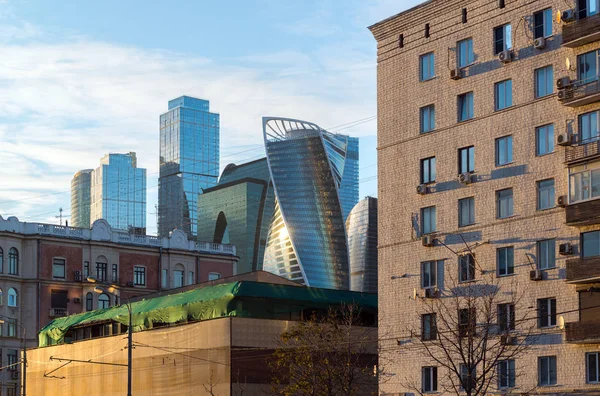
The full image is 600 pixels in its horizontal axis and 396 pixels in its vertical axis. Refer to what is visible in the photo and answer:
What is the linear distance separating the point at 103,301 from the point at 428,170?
7542 centimetres

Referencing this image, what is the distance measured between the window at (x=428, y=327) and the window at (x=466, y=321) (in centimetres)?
259

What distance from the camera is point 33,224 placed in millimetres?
129000

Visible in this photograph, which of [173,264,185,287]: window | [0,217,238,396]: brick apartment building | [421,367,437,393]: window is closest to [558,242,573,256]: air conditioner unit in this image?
[421,367,437,393]: window

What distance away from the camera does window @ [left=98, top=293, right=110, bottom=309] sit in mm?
133250

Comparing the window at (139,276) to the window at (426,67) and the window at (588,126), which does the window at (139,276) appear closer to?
the window at (426,67)

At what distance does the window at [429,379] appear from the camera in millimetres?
63750

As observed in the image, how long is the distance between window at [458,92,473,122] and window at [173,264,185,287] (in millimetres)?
79264

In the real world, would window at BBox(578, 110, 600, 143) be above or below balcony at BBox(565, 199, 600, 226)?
above

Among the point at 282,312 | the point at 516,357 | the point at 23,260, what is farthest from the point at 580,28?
the point at 23,260

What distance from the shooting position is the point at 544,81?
59219 mm

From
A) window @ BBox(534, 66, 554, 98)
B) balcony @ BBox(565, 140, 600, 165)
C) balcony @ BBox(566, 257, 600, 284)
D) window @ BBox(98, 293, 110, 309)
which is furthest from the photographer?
window @ BBox(98, 293, 110, 309)

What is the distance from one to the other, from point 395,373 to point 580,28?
22528mm

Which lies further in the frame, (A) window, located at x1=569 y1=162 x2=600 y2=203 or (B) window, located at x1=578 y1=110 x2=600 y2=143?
(B) window, located at x1=578 y1=110 x2=600 y2=143

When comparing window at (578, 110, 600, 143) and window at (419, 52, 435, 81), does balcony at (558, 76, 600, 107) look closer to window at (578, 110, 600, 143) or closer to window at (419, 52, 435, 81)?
window at (578, 110, 600, 143)
